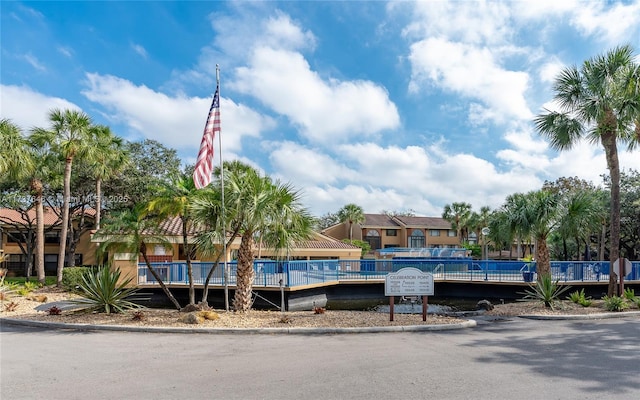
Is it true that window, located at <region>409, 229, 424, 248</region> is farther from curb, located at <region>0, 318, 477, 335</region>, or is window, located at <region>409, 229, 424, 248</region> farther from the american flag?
the american flag

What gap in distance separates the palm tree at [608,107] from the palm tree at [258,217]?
11.7m

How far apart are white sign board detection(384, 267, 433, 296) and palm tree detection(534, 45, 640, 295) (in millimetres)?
8878

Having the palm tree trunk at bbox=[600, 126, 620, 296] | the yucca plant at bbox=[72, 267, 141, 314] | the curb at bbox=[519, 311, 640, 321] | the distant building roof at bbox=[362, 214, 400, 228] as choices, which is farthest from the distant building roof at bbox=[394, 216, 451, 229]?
the yucca plant at bbox=[72, 267, 141, 314]

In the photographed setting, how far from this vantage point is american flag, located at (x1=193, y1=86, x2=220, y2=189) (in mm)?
12500

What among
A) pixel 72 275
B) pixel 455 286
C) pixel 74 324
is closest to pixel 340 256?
pixel 455 286

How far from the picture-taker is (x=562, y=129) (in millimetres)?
17828

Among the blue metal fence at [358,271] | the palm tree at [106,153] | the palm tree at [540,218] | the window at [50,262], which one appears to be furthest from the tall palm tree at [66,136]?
the palm tree at [540,218]

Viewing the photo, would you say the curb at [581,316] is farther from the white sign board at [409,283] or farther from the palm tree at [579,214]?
the palm tree at [579,214]

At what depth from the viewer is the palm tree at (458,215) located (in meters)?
68.3

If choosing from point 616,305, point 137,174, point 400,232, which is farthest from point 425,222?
point 616,305

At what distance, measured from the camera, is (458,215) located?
68.9 m

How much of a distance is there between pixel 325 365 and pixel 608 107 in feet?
50.3

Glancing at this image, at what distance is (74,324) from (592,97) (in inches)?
760

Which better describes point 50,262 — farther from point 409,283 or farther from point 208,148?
point 409,283
